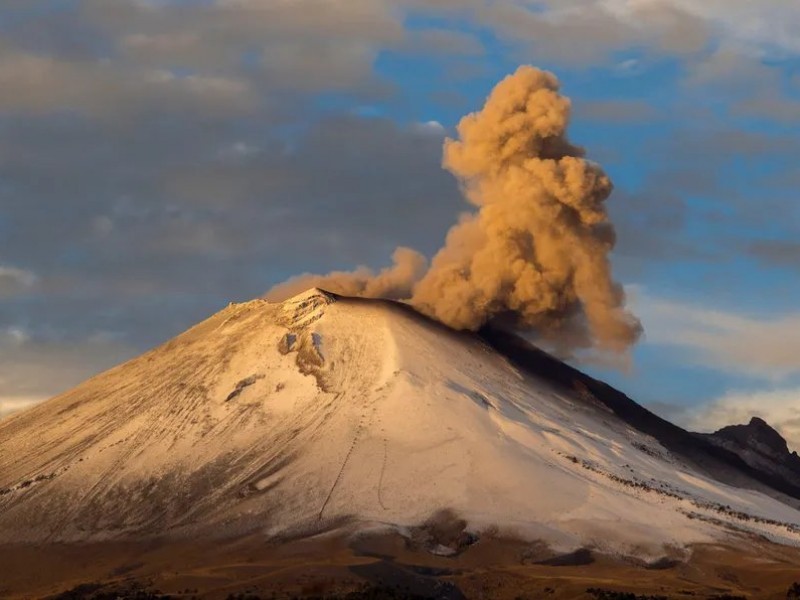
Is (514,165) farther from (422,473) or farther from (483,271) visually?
(422,473)

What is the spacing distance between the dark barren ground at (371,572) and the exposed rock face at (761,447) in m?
57.9

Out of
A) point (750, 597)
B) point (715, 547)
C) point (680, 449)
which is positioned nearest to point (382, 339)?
point (680, 449)

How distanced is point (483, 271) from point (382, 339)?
12097 mm

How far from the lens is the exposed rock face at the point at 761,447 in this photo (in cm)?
15938

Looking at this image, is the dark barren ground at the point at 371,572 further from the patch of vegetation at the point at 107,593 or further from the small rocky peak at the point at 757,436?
the small rocky peak at the point at 757,436

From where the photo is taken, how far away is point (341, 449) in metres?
112

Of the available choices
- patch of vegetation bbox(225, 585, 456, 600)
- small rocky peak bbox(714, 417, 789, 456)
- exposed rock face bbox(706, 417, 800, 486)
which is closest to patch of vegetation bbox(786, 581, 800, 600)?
patch of vegetation bbox(225, 585, 456, 600)

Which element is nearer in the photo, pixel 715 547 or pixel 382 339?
pixel 715 547

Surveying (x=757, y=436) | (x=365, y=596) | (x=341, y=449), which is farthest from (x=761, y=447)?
(x=365, y=596)

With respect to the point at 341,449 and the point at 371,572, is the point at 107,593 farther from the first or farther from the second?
the point at 341,449

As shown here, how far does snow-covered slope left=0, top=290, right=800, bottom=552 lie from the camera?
104 meters

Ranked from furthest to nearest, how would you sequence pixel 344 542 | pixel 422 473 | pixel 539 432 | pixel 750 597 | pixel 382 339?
pixel 382 339
pixel 539 432
pixel 422 473
pixel 344 542
pixel 750 597

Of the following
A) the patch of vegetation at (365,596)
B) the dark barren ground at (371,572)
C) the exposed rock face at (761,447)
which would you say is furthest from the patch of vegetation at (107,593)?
the exposed rock face at (761,447)

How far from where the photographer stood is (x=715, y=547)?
99812 mm
